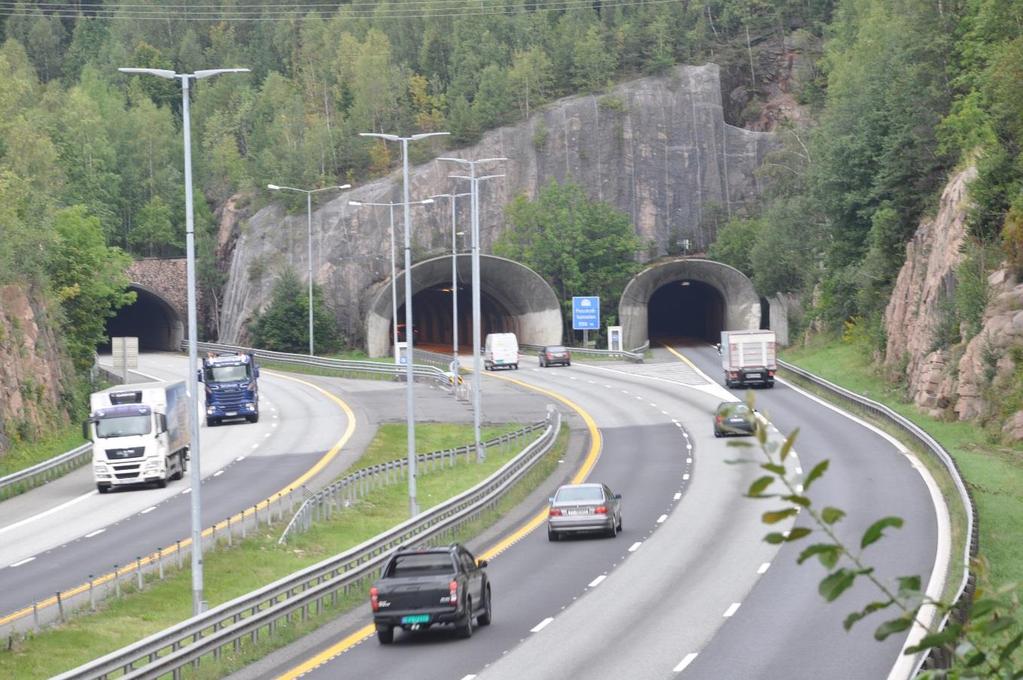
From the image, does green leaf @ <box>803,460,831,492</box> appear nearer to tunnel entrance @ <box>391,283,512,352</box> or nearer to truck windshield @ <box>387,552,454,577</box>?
truck windshield @ <box>387,552,454,577</box>

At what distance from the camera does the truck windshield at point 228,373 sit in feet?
215

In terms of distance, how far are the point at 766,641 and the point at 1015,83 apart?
3999cm

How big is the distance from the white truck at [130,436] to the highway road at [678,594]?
1341cm

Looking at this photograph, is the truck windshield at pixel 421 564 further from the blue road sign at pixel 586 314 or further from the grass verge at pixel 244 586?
the blue road sign at pixel 586 314

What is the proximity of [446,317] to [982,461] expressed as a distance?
8256 cm

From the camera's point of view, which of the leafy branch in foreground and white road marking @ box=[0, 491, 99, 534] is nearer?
the leafy branch in foreground

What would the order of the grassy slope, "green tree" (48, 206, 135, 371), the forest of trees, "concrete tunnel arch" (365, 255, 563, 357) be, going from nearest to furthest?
the grassy slope, the forest of trees, "green tree" (48, 206, 135, 371), "concrete tunnel arch" (365, 255, 563, 357)

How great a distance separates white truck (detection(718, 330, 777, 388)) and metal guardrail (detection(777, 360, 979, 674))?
2118mm

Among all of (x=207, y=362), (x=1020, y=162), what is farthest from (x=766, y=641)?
(x=207, y=362)

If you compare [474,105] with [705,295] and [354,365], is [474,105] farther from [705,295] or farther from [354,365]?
[354,365]

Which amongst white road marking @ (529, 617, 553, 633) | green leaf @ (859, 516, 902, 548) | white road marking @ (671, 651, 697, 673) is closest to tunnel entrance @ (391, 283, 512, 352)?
Answer: white road marking @ (529, 617, 553, 633)

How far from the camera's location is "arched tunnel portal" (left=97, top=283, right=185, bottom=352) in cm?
11562

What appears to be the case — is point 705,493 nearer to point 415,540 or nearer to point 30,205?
point 415,540

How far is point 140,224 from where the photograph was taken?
13700 cm
